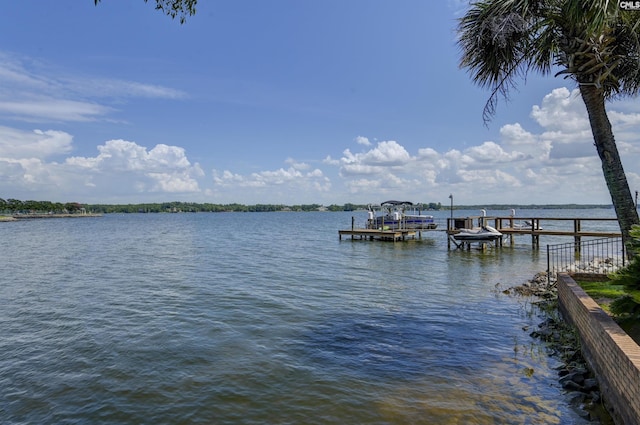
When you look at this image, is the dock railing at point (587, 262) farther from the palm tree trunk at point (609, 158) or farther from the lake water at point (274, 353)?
the lake water at point (274, 353)

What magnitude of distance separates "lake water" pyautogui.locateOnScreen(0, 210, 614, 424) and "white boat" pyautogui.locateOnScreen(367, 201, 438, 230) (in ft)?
70.9

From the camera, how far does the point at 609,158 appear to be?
889 cm

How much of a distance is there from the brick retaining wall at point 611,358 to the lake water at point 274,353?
0.67 meters

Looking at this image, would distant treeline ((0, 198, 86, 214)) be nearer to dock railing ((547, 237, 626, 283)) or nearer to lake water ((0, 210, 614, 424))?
lake water ((0, 210, 614, 424))

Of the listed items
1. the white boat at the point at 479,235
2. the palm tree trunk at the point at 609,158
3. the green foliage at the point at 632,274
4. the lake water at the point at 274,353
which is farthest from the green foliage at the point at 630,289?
the white boat at the point at 479,235

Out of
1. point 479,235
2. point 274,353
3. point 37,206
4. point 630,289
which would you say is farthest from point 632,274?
point 37,206

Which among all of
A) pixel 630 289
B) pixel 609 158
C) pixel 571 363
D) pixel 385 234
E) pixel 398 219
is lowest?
pixel 571 363

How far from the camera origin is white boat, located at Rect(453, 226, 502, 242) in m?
29.1

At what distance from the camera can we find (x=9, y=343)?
9.80 metres

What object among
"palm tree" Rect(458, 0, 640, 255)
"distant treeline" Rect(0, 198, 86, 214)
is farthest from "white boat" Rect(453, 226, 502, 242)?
"distant treeline" Rect(0, 198, 86, 214)

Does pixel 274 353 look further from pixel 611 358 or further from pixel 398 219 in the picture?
pixel 398 219

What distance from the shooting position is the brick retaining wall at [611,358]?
15.4ft

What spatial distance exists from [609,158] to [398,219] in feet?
102

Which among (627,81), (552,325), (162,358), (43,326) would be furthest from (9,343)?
(627,81)
